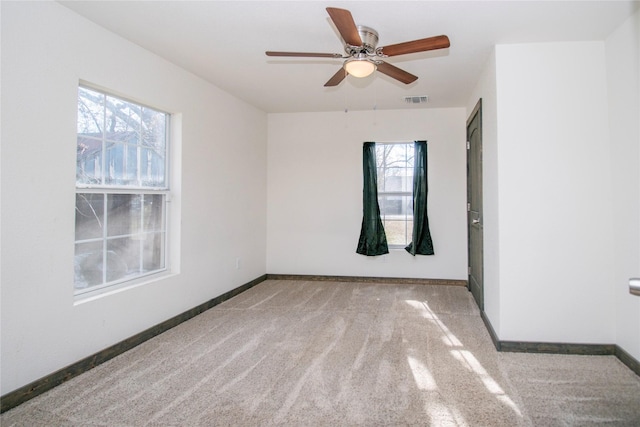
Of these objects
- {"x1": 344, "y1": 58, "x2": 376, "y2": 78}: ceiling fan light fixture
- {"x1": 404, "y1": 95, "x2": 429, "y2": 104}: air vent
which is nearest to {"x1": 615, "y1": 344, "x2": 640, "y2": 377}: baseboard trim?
{"x1": 344, "y1": 58, "x2": 376, "y2": 78}: ceiling fan light fixture

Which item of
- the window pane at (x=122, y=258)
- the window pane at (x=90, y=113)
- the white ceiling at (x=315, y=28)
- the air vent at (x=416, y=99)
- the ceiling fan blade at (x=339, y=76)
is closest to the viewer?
the white ceiling at (x=315, y=28)

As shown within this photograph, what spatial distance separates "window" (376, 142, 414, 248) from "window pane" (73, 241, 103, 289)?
12.4 feet

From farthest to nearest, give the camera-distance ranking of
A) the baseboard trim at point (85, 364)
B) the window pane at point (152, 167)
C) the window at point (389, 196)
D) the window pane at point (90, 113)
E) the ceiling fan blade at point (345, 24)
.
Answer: the window at point (389, 196) → the window pane at point (152, 167) → the window pane at point (90, 113) → the baseboard trim at point (85, 364) → the ceiling fan blade at point (345, 24)

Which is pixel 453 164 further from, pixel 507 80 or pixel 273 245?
pixel 273 245

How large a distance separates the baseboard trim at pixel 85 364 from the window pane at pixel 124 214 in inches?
34.9

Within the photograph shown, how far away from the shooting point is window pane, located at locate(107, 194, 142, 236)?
116 inches

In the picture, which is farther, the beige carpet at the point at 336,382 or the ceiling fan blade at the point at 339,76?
the ceiling fan blade at the point at 339,76

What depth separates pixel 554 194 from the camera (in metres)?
2.93

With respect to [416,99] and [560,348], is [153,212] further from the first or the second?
[560,348]

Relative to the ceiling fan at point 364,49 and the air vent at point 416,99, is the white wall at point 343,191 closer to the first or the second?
the air vent at point 416,99

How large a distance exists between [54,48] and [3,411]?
7.30 ft

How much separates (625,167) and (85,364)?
4.14 m

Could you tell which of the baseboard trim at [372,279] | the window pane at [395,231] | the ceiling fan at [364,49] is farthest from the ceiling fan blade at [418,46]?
the baseboard trim at [372,279]

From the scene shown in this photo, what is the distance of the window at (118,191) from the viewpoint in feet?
8.87
